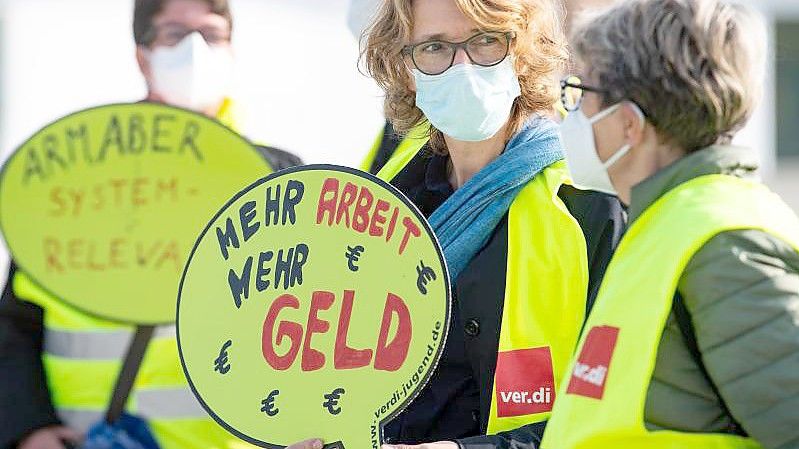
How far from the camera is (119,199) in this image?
3.55 meters

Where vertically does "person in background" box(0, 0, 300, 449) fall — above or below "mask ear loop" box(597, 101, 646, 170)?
below

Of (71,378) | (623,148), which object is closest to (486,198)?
(623,148)

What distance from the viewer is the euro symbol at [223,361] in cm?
249

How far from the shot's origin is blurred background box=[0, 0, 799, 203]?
17.5 feet

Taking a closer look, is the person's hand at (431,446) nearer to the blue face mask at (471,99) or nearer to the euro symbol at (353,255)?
the euro symbol at (353,255)

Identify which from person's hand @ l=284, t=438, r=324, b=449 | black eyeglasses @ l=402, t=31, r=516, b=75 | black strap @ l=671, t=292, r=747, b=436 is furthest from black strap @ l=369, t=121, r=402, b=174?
black strap @ l=671, t=292, r=747, b=436

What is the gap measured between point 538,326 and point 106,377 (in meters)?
1.34

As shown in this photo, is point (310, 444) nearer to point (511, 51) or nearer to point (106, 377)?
point (511, 51)

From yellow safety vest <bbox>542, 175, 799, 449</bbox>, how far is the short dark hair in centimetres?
206

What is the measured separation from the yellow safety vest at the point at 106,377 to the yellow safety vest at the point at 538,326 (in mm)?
1083

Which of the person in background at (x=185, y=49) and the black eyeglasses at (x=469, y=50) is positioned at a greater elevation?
the black eyeglasses at (x=469, y=50)

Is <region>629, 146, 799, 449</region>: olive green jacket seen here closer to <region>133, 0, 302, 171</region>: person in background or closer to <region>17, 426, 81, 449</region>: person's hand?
<region>17, 426, 81, 449</region>: person's hand

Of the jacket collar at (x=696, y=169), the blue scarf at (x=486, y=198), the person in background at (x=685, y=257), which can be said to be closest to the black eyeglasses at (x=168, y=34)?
the blue scarf at (x=486, y=198)

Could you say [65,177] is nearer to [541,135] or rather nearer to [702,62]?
[541,135]
